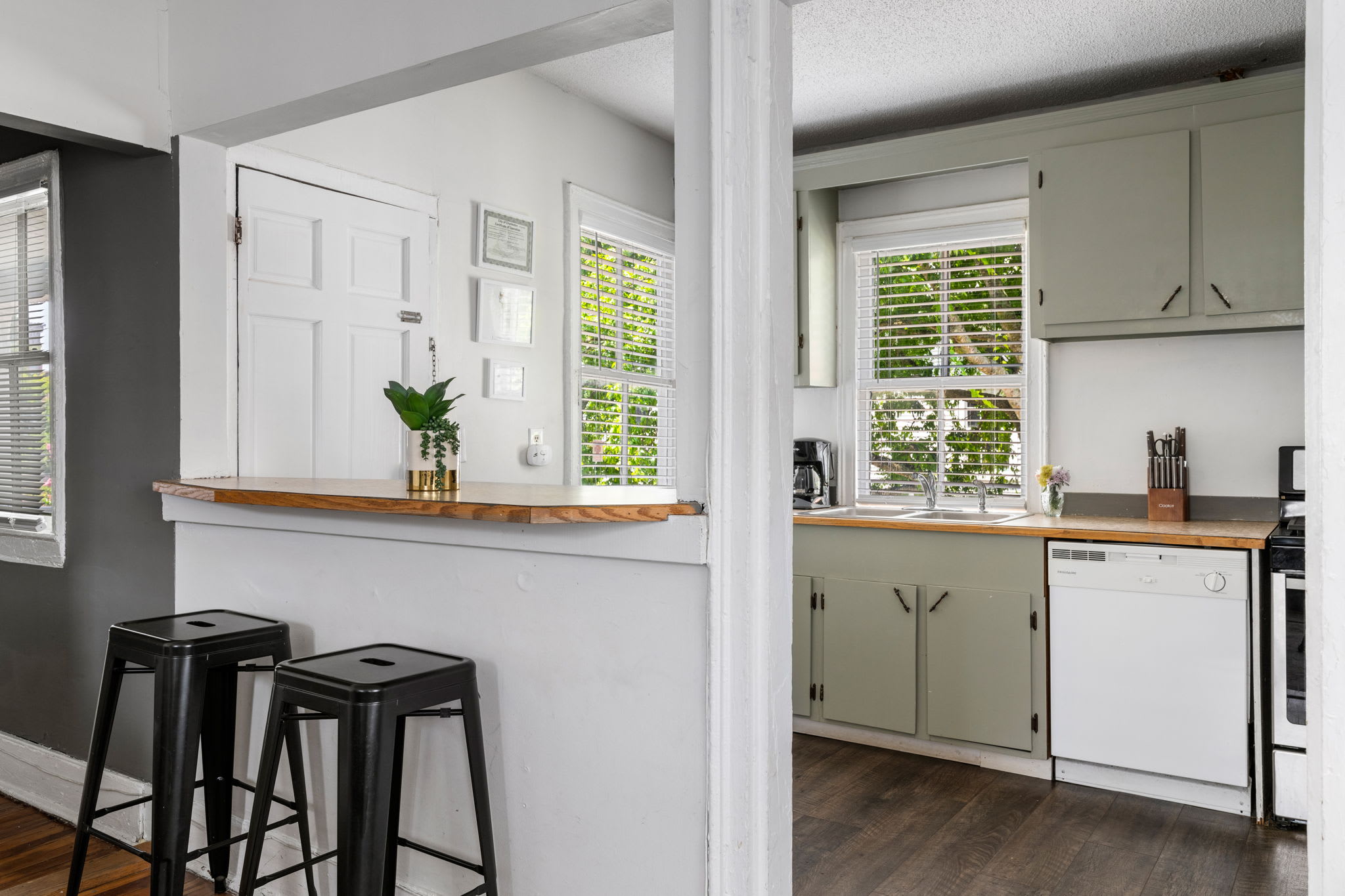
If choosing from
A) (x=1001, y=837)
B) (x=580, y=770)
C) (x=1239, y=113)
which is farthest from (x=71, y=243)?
(x=1239, y=113)

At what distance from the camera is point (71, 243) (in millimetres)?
2809

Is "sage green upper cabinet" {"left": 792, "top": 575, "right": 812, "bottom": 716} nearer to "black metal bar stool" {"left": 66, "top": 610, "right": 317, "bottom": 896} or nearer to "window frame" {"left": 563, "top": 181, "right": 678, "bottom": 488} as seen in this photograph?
"window frame" {"left": 563, "top": 181, "right": 678, "bottom": 488}

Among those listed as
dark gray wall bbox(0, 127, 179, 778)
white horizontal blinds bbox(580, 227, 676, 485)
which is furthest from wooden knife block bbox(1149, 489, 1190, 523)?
dark gray wall bbox(0, 127, 179, 778)

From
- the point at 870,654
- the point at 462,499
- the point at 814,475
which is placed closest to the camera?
the point at 462,499

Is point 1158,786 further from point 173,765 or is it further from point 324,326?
point 324,326

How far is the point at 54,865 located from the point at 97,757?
67cm

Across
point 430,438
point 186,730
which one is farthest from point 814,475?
point 186,730

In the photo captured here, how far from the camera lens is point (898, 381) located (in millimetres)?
4266

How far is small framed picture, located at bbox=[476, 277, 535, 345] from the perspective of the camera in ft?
11.5

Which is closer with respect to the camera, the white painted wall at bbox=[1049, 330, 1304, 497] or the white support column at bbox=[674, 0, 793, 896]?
the white support column at bbox=[674, 0, 793, 896]

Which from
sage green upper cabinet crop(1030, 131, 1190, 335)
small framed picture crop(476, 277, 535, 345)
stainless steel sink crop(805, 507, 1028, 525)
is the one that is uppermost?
sage green upper cabinet crop(1030, 131, 1190, 335)

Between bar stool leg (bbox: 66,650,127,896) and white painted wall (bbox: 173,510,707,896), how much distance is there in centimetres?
39

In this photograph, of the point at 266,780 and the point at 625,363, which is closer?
the point at 266,780

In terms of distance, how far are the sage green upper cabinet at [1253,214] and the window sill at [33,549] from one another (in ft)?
12.6
